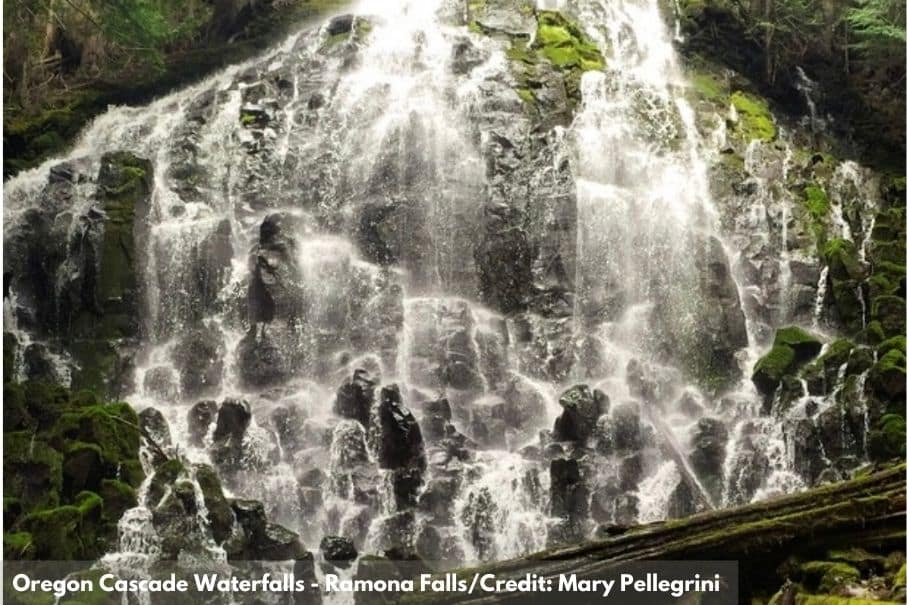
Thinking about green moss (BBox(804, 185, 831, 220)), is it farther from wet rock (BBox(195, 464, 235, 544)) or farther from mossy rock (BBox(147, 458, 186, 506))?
mossy rock (BBox(147, 458, 186, 506))

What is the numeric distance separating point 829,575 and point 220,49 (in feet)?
34.0

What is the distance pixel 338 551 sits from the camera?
29.7 feet

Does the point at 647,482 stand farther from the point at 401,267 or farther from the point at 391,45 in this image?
the point at 391,45

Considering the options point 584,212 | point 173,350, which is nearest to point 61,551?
point 173,350

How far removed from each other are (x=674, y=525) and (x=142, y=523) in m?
4.74

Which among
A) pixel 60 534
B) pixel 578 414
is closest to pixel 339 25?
pixel 578 414

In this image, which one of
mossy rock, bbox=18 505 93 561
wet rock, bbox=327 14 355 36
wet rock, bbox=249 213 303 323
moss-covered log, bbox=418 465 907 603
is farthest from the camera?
wet rock, bbox=327 14 355 36

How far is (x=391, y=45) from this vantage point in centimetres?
1376

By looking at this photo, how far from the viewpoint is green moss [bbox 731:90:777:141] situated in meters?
13.0

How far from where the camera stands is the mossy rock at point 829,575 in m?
5.52

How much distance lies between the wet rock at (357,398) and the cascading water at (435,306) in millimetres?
23

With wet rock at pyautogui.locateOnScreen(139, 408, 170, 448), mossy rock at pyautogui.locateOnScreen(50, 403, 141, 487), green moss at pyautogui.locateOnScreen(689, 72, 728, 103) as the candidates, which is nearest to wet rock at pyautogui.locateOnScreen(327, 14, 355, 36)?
green moss at pyautogui.locateOnScreen(689, 72, 728, 103)

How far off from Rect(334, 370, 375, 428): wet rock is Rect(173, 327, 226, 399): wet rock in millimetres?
1285

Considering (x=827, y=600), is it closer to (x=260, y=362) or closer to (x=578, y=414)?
(x=578, y=414)
